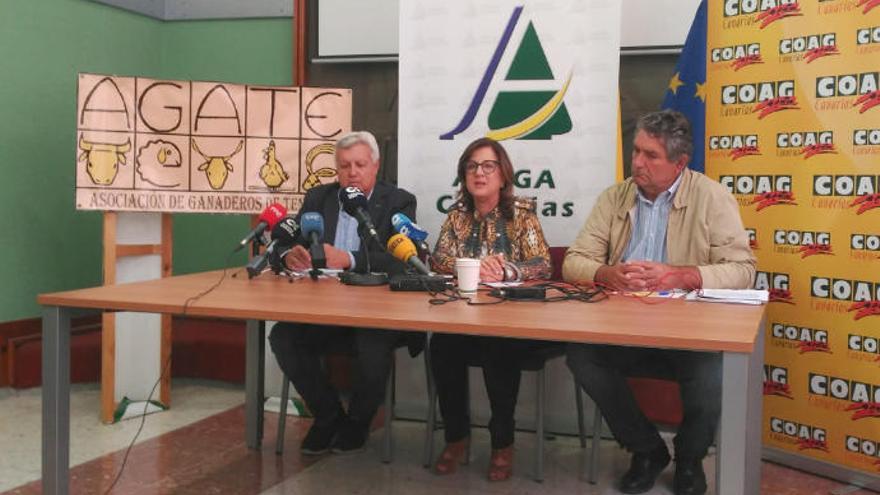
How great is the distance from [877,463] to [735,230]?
91 centimetres

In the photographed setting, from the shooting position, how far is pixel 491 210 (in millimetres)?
3188

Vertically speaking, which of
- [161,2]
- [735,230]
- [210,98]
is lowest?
[735,230]

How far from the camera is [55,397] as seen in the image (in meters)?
2.46

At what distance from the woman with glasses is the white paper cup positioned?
0.34m

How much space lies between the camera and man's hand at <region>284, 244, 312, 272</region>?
3.02 meters

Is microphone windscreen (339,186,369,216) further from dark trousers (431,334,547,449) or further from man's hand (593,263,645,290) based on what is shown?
man's hand (593,263,645,290)

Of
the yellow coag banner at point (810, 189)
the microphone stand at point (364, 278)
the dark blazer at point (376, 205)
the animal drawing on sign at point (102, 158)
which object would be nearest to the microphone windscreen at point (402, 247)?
the microphone stand at point (364, 278)

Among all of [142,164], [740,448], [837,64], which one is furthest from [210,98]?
[740,448]

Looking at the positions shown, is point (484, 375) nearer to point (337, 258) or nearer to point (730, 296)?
point (337, 258)

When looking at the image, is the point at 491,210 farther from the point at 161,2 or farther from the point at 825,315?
the point at 161,2

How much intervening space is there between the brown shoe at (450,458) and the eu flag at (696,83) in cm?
138

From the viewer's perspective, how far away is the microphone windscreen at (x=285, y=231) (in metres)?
2.89

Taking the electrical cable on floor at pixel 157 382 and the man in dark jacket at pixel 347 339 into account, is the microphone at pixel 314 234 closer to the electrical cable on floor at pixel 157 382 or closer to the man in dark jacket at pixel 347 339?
the man in dark jacket at pixel 347 339

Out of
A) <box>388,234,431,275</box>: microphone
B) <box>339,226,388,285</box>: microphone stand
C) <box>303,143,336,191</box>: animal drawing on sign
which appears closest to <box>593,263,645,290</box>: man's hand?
<box>388,234,431,275</box>: microphone
